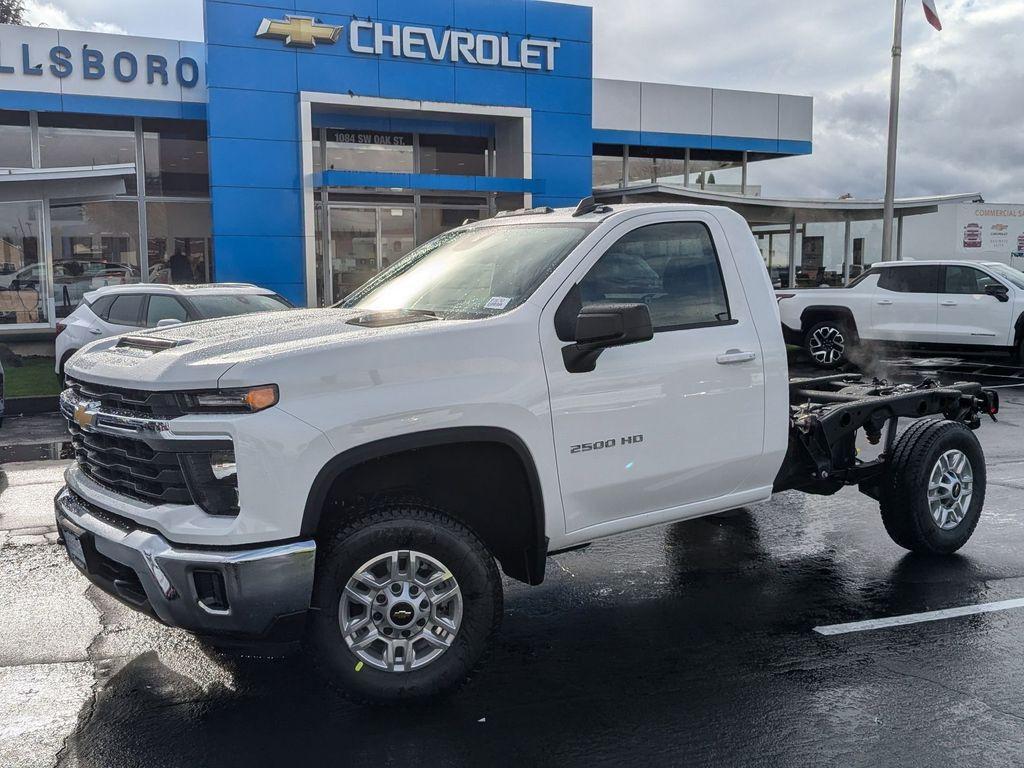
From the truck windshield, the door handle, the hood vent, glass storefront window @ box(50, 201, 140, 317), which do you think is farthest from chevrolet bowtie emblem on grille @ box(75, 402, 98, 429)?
glass storefront window @ box(50, 201, 140, 317)

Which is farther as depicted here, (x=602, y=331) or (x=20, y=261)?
Result: (x=20, y=261)

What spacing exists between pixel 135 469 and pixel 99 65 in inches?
702

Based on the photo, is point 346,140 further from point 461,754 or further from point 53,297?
point 461,754

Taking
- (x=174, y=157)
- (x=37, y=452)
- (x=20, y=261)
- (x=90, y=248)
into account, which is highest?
(x=174, y=157)

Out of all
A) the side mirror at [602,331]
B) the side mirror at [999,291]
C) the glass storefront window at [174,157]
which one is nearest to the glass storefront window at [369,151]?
the glass storefront window at [174,157]

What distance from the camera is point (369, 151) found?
21734 mm

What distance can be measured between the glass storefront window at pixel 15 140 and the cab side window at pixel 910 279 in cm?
1689

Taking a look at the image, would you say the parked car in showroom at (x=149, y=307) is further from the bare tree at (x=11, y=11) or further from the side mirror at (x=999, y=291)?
the bare tree at (x=11, y=11)

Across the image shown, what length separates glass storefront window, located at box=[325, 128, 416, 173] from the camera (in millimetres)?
21359

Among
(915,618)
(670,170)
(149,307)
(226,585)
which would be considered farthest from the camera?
(670,170)

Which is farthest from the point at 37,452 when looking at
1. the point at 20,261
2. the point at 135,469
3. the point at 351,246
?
the point at 351,246

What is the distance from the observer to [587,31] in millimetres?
21641

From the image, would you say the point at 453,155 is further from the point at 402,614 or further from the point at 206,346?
the point at 402,614

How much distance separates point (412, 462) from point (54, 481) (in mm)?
5538
